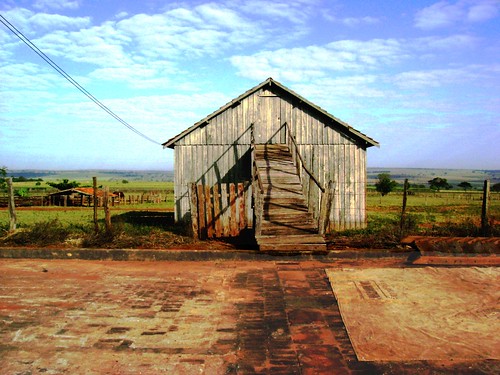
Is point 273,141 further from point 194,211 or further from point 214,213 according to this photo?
point 194,211

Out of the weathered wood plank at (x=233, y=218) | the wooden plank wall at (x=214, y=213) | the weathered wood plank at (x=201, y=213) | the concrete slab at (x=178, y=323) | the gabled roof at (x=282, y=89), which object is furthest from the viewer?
the gabled roof at (x=282, y=89)

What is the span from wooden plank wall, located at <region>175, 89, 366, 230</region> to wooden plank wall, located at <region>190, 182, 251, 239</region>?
3214mm

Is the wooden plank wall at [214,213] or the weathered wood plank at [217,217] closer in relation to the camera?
the wooden plank wall at [214,213]

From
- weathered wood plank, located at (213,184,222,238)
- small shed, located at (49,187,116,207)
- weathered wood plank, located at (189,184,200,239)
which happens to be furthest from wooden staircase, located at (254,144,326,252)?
small shed, located at (49,187,116,207)

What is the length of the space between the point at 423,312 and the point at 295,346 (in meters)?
2.42

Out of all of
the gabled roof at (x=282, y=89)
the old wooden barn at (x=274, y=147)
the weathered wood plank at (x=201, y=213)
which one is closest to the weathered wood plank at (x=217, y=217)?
the weathered wood plank at (x=201, y=213)

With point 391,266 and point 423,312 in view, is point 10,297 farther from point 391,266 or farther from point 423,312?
point 391,266

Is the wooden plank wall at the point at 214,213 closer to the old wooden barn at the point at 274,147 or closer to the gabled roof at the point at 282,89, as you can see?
the old wooden barn at the point at 274,147

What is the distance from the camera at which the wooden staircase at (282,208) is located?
10398 millimetres

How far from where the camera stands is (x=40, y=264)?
9.66 m

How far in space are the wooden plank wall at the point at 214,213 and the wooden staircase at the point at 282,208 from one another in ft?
2.99

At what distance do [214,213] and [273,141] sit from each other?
4.99m

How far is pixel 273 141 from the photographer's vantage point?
54.3 feet

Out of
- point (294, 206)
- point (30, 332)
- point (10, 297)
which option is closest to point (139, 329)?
point (30, 332)
